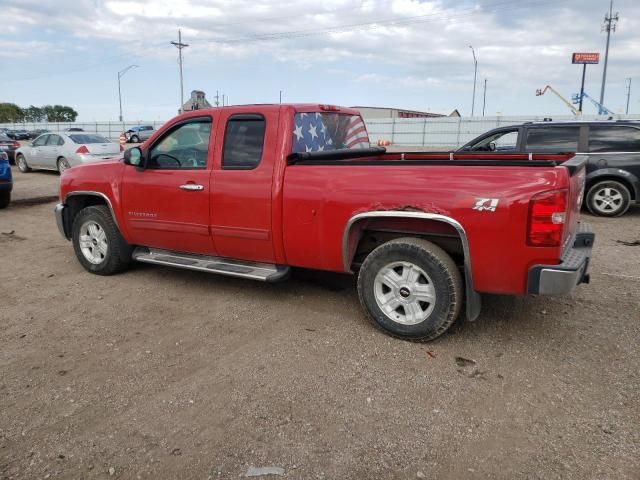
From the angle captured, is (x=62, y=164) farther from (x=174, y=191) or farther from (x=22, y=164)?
(x=174, y=191)

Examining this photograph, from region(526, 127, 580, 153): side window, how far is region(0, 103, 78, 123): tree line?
108 metres

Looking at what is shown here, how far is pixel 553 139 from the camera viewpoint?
9.05 meters

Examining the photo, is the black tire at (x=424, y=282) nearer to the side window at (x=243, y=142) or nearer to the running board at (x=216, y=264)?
the running board at (x=216, y=264)

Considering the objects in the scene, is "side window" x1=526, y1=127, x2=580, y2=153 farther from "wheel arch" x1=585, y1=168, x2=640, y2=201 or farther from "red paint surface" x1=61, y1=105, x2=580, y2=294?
"red paint surface" x1=61, y1=105, x2=580, y2=294

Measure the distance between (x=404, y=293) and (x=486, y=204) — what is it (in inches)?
37.0

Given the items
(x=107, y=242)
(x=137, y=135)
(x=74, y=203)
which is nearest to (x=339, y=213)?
(x=107, y=242)

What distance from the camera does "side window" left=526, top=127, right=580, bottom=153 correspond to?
897cm

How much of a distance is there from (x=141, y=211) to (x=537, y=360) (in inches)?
155

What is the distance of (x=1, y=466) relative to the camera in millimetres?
2562

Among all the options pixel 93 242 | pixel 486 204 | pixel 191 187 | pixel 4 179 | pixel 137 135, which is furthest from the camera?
pixel 137 135

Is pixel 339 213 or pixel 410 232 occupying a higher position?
pixel 339 213

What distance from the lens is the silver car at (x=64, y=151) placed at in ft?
50.8

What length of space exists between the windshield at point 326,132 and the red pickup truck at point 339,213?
0.05 ft

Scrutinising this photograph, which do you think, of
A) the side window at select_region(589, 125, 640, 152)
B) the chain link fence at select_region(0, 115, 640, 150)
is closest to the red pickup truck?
the side window at select_region(589, 125, 640, 152)
